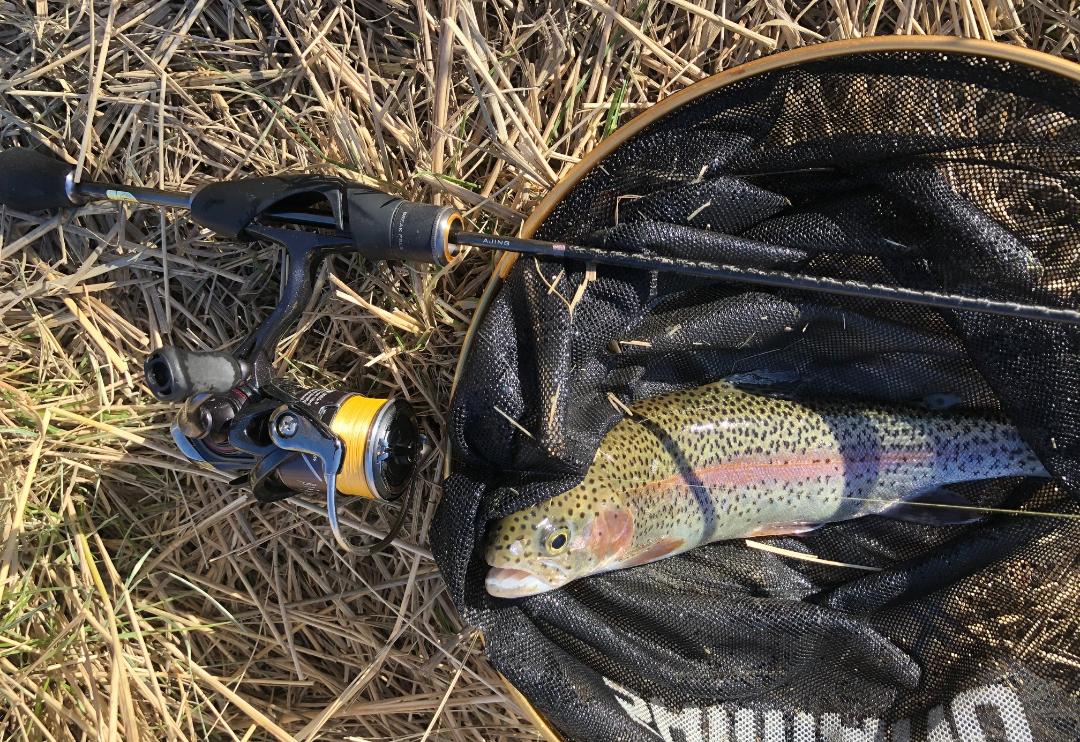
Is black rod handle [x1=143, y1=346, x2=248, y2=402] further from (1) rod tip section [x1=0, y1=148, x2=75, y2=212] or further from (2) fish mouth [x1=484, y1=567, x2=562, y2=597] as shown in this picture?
(1) rod tip section [x1=0, y1=148, x2=75, y2=212]

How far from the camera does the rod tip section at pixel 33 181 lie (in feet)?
7.96

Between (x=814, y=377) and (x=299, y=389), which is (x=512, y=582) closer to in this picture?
(x=299, y=389)

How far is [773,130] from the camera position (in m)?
2.08

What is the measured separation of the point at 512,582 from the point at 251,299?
4.47 ft

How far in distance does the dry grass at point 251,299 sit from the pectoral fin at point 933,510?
60.4 inches

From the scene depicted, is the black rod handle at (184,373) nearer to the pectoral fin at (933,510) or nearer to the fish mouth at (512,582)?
the fish mouth at (512,582)

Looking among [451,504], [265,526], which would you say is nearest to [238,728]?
[265,526]

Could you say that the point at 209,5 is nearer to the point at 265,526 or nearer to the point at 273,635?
the point at 265,526

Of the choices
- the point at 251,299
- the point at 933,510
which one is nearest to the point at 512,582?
the point at 251,299

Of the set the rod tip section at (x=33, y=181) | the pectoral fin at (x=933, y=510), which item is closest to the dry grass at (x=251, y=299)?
the rod tip section at (x=33, y=181)

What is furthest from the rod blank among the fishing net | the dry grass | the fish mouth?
the fish mouth

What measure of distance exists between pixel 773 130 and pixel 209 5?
1.94 m

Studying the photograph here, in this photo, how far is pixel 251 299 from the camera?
259cm

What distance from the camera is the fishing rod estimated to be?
189 cm
